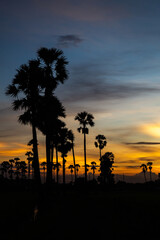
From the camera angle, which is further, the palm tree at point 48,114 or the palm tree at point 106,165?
the palm tree at point 106,165

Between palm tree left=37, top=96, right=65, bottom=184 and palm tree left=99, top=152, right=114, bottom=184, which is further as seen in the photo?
palm tree left=99, top=152, right=114, bottom=184

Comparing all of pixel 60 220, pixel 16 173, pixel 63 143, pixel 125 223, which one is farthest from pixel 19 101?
pixel 16 173

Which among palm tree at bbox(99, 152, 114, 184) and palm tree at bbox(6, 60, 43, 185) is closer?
palm tree at bbox(6, 60, 43, 185)

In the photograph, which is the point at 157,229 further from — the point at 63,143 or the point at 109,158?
the point at 109,158

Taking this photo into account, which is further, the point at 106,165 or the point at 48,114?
the point at 106,165

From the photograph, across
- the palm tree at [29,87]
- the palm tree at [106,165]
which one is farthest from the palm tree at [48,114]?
the palm tree at [106,165]

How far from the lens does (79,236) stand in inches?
549

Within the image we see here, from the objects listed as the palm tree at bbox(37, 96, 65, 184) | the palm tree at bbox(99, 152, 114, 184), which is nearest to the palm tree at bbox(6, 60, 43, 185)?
the palm tree at bbox(37, 96, 65, 184)

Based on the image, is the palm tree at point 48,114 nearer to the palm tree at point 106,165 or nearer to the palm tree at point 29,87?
the palm tree at point 29,87

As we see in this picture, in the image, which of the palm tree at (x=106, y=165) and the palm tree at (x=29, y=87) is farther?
the palm tree at (x=106, y=165)

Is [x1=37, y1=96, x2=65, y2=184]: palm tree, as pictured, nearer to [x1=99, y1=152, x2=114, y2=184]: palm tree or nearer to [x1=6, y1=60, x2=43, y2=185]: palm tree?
[x1=6, y1=60, x2=43, y2=185]: palm tree

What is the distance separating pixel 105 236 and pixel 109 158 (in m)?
75.5

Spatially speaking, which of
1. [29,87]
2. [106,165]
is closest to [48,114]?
[29,87]

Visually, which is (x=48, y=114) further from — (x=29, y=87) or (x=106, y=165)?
(x=106, y=165)
